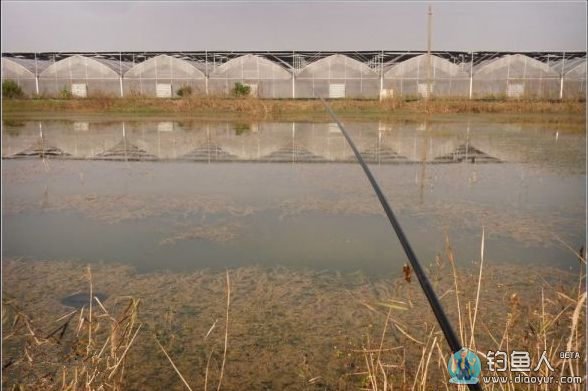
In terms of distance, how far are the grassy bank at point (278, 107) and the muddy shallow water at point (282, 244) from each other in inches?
274

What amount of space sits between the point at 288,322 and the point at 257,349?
0.81 ft

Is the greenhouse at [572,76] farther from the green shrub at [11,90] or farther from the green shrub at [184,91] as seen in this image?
the green shrub at [11,90]

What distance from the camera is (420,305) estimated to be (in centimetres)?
240

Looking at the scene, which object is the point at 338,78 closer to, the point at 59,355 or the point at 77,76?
the point at 77,76

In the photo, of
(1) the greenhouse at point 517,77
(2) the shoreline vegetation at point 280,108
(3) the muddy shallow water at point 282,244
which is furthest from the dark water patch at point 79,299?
(1) the greenhouse at point 517,77

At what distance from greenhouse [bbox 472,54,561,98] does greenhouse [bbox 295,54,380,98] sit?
3650 mm

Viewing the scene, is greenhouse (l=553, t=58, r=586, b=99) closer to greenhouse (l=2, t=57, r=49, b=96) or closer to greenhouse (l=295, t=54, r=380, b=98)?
greenhouse (l=295, t=54, r=380, b=98)

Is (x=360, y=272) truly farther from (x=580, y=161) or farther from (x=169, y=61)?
(x=169, y=61)

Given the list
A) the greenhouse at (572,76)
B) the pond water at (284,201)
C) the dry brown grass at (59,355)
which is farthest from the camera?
the greenhouse at (572,76)

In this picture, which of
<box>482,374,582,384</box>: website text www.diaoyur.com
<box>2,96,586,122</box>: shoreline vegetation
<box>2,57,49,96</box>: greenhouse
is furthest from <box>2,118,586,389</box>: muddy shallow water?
<box>2,57,49,96</box>: greenhouse

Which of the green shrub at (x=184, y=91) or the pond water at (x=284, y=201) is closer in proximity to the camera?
the pond water at (x=284, y=201)

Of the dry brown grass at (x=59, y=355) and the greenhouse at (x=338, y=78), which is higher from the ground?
the greenhouse at (x=338, y=78)

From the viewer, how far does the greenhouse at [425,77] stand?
1923 cm

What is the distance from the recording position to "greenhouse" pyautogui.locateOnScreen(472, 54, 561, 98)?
1909cm
